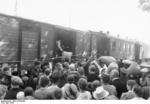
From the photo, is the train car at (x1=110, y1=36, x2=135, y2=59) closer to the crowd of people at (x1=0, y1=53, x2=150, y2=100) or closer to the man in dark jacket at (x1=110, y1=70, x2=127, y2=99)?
the crowd of people at (x1=0, y1=53, x2=150, y2=100)

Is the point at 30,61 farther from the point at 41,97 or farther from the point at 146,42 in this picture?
the point at 146,42

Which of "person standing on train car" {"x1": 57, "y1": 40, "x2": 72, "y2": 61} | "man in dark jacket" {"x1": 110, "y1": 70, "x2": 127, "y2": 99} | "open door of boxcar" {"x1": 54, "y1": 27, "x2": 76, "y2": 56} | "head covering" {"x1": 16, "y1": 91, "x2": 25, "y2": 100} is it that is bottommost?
"head covering" {"x1": 16, "y1": 91, "x2": 25, "y2": 100}

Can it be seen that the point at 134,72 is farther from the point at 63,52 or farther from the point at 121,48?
the point at 121,48

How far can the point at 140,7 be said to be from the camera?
3334 mm

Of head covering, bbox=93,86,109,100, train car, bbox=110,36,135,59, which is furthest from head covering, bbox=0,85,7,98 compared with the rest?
train car, bbox=110,36,135,59

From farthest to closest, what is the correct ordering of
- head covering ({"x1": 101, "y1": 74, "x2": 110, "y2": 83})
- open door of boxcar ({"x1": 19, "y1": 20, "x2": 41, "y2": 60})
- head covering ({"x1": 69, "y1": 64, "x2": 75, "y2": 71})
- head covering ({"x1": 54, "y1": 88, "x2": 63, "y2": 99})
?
open door of boxcar ({"x1": 19, "y1": 20, "x2": 41, "y2": 60})
head covering ({"x1": 69, "y1": 64, "x2": 75, "y2": 71})
head covering ({"x1": 101, "y1": 74, "x2": 110, "y2": 83})
head covering ({"x1": 54, "y1": 88, "x2": 63, "y2": 99})

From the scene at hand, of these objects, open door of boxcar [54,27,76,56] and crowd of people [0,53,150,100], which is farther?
open door of boxcar [54,27,76,56]

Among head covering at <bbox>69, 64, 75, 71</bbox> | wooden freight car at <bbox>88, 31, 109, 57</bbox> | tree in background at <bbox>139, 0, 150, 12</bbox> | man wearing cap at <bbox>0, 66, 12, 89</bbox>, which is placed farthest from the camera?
wooden freight car at <bbox>88, 31, 109, 57</bbox>

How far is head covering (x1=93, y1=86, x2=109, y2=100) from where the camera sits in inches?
92.4

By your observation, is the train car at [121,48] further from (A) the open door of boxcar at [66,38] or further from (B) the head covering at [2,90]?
(B) the head covering at [2,90]

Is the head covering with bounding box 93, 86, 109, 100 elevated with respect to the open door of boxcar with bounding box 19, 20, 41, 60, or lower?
lower

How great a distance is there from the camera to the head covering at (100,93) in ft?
7.70

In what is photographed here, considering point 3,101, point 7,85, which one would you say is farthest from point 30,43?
point 3,101

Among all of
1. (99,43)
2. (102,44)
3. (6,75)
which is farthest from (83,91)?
(102,44)
